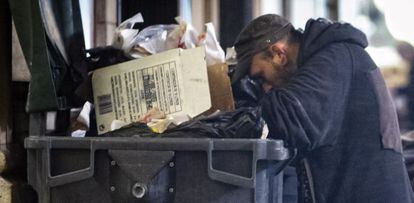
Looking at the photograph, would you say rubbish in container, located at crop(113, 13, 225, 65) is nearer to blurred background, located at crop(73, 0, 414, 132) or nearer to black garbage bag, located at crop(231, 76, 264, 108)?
black garbage bag, located at crop(231, 76, 264, 108)

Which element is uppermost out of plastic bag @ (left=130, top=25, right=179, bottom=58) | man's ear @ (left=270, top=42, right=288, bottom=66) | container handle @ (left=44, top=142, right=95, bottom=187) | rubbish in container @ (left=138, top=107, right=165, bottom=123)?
plastic bag @ (left=130, top=25, right=179, bottom=58)

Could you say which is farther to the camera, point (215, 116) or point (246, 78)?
point (246, 78)

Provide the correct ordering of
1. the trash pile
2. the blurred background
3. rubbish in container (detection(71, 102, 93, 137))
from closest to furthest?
the trash pile
rubbish in container (detection(71, 102, 93, 137))
the blurred background

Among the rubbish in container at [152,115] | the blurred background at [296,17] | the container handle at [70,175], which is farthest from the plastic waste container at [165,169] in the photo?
the blurred background at [296,17]

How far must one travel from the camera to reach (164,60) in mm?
1744

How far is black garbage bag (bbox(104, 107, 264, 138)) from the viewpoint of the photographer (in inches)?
57.0

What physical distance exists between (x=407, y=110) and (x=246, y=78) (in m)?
1.69

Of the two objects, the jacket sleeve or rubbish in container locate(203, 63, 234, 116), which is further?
rubbish in container locate(203, 63, 234, 116)

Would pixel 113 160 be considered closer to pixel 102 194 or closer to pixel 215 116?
pixel 102 194

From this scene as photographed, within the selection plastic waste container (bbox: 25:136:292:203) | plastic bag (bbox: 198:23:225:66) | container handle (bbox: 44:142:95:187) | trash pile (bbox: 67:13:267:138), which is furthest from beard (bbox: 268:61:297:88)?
container handle (bbox: 44:142:95:187)

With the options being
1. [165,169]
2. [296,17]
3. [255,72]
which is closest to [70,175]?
[165,169]

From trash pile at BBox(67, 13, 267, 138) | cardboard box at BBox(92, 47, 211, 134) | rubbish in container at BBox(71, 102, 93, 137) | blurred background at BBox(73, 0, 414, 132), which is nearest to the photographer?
trash pile at BBox(67, 13, 267, 138)

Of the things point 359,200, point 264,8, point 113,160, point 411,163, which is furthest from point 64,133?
point 264,8

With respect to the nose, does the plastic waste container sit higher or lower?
lower
